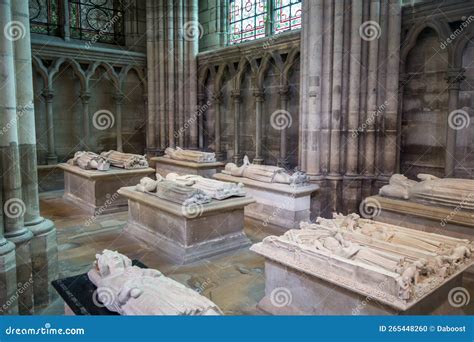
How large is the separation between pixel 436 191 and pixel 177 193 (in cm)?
333

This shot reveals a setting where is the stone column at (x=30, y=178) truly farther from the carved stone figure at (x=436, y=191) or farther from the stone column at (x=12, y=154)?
the carved stone figure at (x=436, y=191)

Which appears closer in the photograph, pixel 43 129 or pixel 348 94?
pixel 348 94

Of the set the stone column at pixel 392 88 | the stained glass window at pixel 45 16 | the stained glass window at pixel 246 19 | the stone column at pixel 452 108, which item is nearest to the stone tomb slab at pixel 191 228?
the stone column at pixel 392 88

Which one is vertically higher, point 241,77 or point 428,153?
point 241,77

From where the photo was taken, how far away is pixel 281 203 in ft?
21.8

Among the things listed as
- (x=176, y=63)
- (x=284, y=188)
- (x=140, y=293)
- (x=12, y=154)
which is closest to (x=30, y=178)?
(x=12, y=154)

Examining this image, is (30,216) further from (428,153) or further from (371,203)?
(428,153)

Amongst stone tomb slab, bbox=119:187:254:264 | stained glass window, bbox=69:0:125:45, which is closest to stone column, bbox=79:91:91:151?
stained glass window, bbox=69:0:125:45

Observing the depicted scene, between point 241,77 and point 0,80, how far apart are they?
22.4ft

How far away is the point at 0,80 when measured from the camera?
329 cm

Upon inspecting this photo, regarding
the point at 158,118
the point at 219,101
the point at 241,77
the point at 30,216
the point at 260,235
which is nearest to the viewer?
the point at 30,216

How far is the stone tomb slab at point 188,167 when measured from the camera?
29.9 ft

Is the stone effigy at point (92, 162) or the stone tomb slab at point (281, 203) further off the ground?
the stone effigy at point (92, 162)

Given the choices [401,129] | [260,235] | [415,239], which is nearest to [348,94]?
[401,129]
